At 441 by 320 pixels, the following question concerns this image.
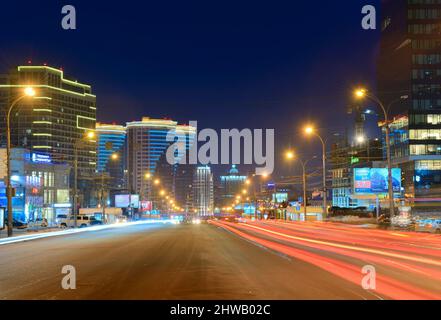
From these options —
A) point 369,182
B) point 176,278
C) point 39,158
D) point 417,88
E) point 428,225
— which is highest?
point 417,88

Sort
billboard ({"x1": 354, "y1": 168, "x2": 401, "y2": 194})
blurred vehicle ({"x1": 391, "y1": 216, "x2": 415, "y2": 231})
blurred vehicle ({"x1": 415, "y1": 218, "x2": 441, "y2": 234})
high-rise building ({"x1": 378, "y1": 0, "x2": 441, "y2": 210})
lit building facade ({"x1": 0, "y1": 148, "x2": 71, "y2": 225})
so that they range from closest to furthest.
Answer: blurred vehicle ({"x1": 415, "y1": 218, "x2": 441, "y2": 234})
blurred vehicle ({"x1": 391, "y1": 216, "x2": 415, "y2": 231})
billboard ({"x1": 354, "y1": 168, "x2": 401, "y2": 194})
lit building facade ({"x1": 0, "y1": 148, "x2": 71, "y2": 225})
high-rise building ({"x1": 378, "y1": 0, "x2": 441, "y2": 210})

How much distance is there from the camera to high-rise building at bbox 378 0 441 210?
419ft

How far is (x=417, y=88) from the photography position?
133 m

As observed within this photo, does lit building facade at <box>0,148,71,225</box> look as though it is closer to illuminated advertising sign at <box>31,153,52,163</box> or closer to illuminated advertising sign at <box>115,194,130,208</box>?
illuminated advertising sign at <box>31,153,52,163</box>

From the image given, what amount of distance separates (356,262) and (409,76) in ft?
407

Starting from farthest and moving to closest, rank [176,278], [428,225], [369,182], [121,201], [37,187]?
1. [121,201]
2. [37,187]
3. [369,182]
4. [428,225]
5. [176,278]

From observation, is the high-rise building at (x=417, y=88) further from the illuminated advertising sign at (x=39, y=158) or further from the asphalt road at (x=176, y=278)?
the asphalt road at (x=176, y=278)

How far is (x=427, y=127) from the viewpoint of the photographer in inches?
5113

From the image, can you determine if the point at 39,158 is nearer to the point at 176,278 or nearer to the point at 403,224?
the point at 403,224

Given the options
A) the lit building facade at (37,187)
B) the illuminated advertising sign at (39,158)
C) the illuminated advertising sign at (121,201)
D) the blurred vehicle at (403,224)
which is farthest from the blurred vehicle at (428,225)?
the illuminated advertising sign at (121,201)

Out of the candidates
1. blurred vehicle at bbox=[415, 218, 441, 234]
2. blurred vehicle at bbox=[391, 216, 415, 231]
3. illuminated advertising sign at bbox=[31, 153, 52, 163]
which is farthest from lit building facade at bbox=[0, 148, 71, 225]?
blurred vehicle at bbox=[415, 218, 441, 234]

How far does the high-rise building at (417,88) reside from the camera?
12781 cm

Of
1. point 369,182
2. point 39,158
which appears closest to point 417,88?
point 369,182

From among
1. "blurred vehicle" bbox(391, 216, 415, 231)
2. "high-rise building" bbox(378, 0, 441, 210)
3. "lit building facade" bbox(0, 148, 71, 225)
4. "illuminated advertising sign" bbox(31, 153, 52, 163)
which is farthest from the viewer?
"high-rise building" bbox(378, 0, 441, 210)
